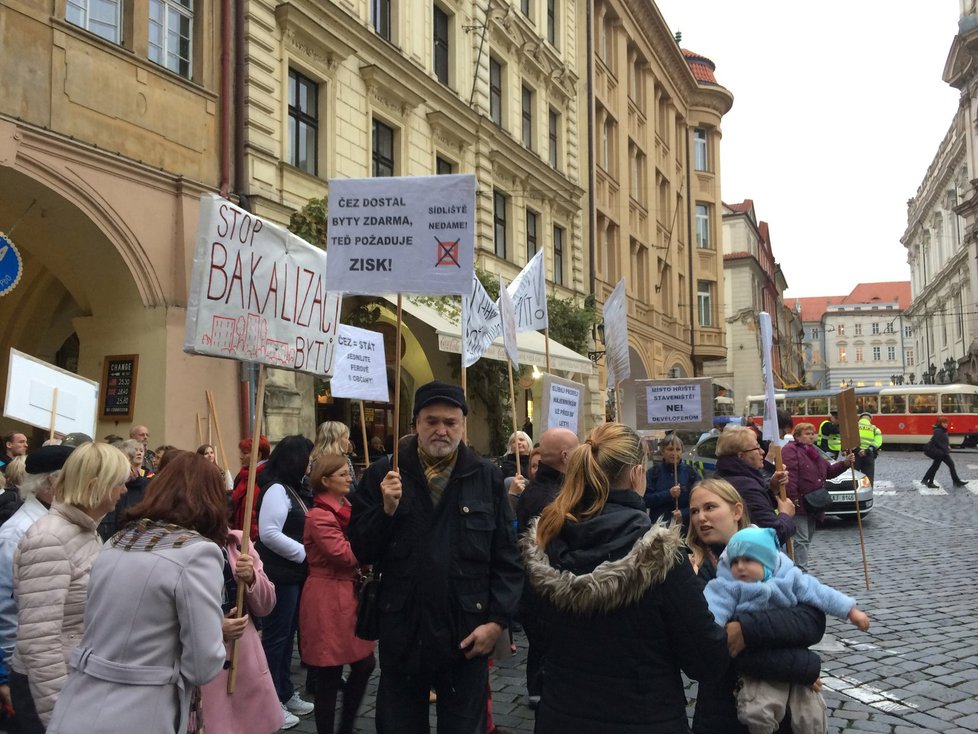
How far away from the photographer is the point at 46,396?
6.81m

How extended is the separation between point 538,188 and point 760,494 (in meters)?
16.9

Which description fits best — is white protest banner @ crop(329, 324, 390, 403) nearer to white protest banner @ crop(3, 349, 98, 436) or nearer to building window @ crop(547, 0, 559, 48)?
white protest banner @ crop(3, 349, 98, 436)

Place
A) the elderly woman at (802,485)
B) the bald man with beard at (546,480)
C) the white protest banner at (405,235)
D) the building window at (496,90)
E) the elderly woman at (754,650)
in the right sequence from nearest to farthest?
the elderly woman at (754,650) → the white protest banner at (405,235) → the bald man with beard at (546,480) → the elderly woman at (802,485) → the building window at (496,90)

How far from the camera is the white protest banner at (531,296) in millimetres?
9125

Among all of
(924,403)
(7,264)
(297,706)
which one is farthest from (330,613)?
(924,403)

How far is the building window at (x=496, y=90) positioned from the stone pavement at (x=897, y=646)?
40.4 ft

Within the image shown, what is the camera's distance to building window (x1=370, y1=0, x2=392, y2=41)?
15.6m

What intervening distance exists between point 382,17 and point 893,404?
106ft

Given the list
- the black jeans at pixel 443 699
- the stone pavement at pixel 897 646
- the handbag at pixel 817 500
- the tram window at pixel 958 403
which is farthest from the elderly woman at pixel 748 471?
Result: the tram window at pixel 958 403

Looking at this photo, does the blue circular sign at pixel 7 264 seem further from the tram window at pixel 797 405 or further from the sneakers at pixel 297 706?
the tram window at pixel 797 405

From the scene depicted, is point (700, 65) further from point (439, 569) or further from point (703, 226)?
point (439, 569)

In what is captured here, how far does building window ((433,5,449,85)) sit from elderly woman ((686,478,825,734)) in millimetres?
16193

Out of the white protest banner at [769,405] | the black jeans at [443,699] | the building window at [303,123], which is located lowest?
the black jeans at [443,699]

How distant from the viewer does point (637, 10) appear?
101 feet
